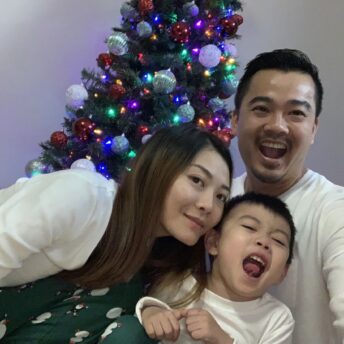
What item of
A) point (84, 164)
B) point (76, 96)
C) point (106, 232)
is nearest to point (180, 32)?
point (76, 96)

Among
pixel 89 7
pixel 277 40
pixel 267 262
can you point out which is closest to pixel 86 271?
pixel 267 262

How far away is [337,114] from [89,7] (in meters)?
1.48

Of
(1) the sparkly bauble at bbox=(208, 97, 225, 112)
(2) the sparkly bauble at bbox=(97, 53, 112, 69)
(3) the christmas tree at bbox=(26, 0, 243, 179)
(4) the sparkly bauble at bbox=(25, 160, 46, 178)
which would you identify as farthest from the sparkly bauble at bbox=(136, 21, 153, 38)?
(4) the sparkly bauble at bbox=(25, 160, 46, 178)

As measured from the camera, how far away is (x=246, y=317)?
142 cm

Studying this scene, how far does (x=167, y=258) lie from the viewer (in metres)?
1.60

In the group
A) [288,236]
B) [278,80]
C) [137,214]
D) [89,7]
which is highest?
[89,7]

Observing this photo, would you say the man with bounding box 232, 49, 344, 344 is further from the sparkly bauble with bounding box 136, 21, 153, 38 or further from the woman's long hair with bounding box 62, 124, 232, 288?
the sparkly bauble with bounding box 136, 21, 153, 38

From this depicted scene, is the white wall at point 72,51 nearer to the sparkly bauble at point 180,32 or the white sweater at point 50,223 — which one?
the sparkly bauble at point 180,32

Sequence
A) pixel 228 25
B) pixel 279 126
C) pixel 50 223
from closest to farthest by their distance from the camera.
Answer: pixel 50 223 → pixel 279 126 → pixel 228 25

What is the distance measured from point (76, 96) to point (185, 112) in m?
0.47

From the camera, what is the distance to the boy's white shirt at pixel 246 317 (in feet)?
4.52

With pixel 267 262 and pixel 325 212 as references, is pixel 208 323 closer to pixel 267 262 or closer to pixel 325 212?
pixel 267 262

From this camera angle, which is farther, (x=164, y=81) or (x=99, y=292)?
(x=164, y=81)

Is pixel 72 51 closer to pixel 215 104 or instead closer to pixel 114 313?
pixel 215 104
